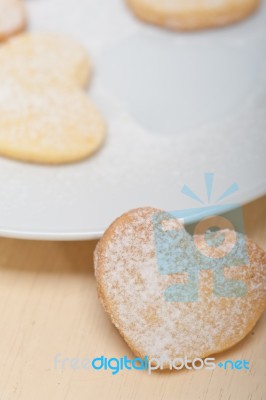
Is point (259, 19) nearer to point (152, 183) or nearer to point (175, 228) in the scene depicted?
point (152, 183)

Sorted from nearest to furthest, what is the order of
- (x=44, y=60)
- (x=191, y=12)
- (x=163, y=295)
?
(x=163, y=295) → (x=44, y=60) → (x=191, y=12)

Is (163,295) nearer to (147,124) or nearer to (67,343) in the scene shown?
(67,343)

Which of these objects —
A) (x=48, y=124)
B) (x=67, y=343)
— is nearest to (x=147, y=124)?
(x=48, y=124)

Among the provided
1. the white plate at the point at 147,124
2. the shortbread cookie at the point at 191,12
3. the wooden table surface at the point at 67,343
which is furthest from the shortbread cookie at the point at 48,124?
the shortbread cookie at the point at 191,12

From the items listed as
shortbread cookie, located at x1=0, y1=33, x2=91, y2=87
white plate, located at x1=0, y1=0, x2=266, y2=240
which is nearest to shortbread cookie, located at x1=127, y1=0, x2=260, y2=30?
white plate, located at x1=0, y1=0, x2=266, y2=240

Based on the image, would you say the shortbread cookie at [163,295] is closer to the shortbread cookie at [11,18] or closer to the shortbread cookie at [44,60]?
the shortbread cookie at [44,60]

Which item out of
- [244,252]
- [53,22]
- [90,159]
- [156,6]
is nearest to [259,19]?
[156,6]

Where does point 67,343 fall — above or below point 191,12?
below
